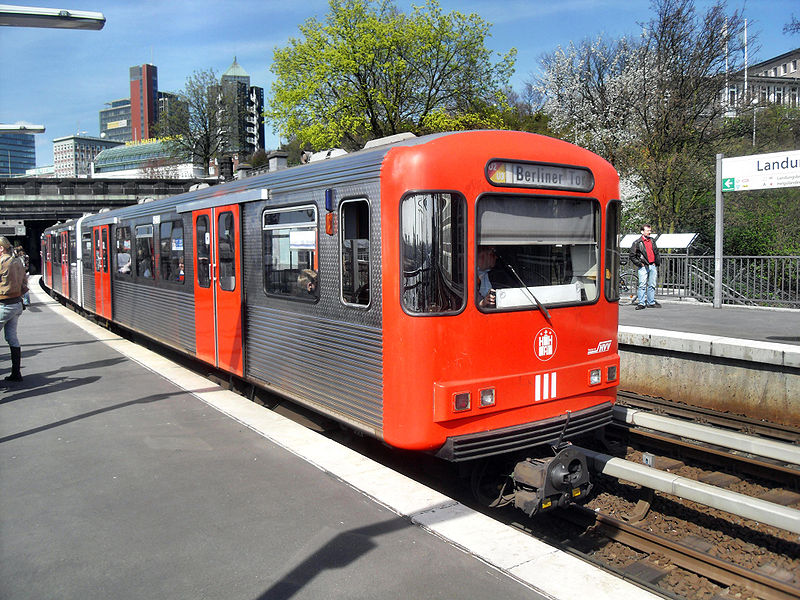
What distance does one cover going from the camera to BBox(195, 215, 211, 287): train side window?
8.81 m

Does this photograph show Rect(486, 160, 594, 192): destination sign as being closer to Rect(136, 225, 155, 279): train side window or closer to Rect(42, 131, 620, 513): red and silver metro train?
Rect(42, 131, 620, 513): red and silver metro train

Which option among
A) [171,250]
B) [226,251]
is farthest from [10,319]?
[226,251]

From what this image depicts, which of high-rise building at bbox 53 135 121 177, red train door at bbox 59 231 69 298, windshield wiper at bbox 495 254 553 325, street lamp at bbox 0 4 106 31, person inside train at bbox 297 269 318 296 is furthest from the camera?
high-rise building at bbox 53 135 121 177

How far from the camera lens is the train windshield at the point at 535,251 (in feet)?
16.5

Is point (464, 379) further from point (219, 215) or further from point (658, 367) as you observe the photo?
point (658, 367)

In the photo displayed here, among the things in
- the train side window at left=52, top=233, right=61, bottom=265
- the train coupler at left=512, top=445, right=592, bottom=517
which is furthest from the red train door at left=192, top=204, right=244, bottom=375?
the train side window at left=52, top=233, right=61, bottom=265

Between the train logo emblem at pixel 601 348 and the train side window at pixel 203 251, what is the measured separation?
5132 mm

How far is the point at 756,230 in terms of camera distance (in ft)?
61.8

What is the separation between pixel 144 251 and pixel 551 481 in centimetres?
926

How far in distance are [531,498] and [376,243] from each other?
214cm

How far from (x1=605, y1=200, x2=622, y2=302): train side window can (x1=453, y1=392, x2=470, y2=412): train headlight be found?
184 centimetres

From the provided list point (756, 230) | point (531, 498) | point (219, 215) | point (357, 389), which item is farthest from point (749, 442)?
point (756, 230)

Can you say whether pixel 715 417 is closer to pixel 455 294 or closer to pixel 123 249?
pixel 455 294

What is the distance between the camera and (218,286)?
8492 mm
